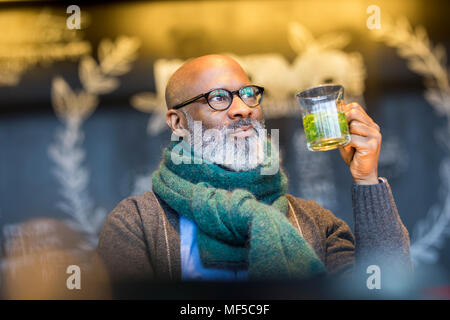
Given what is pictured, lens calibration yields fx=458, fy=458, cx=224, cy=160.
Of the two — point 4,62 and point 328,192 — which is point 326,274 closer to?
point 328,192

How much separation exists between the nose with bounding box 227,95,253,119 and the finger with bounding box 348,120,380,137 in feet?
0.84

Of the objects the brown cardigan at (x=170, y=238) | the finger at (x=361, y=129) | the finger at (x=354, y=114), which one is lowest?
the brown cardigan at (x=170, y=238)

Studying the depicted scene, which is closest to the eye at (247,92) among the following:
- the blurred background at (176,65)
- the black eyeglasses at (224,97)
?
the black eyeglasses at (224,97)

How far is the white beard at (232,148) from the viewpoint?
1.17m

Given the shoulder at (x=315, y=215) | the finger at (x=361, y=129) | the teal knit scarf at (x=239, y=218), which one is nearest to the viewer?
the teal knit scarf at (x=239, y=218)

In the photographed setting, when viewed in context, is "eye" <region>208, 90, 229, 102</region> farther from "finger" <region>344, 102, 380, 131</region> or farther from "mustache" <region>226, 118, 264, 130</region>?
"finger" <region>344, 102, 380, 131</region>

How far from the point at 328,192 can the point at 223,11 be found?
114 centimetres

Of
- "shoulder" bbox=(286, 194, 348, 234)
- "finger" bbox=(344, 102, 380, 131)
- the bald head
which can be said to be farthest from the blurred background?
"finger" bbox=(344, 102, 380, 131)

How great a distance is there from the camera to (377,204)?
108cm

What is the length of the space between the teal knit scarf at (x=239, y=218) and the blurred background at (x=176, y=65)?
130 centimetres

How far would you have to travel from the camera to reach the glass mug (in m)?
1.02

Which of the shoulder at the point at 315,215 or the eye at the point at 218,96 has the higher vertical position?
the eye at the point at 218,96

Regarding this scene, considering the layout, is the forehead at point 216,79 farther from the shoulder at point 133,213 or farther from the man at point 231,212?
the shoulder at point 133,213
